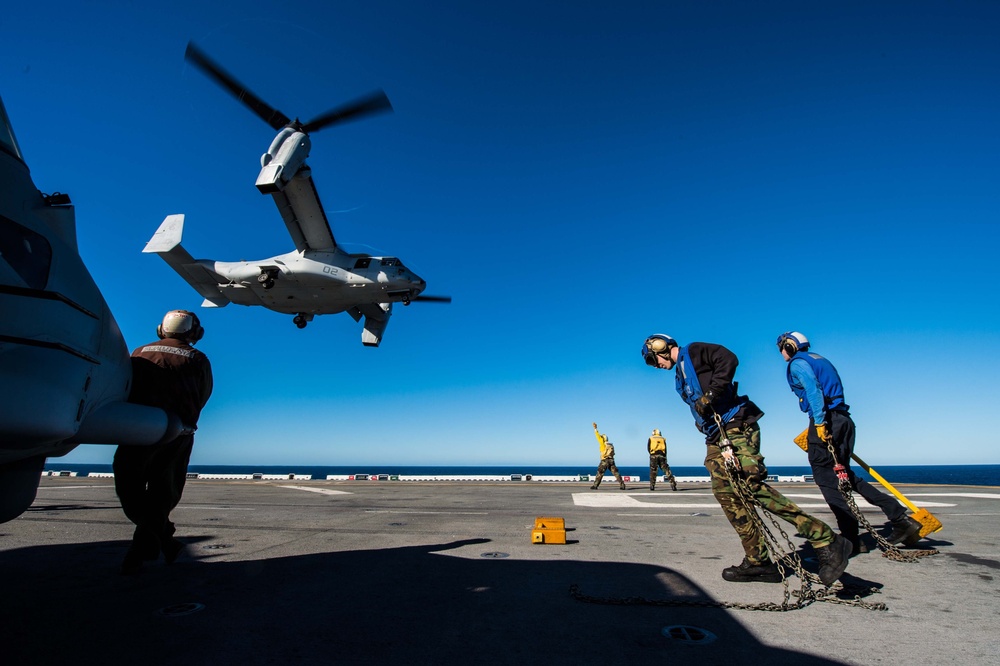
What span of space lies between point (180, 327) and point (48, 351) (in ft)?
6.72

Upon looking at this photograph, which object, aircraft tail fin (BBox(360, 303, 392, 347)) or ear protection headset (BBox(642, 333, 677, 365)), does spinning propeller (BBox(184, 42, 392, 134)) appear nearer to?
aircraft tail fin (BBox(360, 303, 392, 347))

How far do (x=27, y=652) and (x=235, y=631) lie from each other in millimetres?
828

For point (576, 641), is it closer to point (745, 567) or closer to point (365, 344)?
point (745, 567)

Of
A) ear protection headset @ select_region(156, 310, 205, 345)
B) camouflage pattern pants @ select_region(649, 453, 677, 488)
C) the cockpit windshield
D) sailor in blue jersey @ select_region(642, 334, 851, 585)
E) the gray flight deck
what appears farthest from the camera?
camouflage pattern pants @ select_region(649, 453, 677, 488)

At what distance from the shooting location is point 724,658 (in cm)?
205

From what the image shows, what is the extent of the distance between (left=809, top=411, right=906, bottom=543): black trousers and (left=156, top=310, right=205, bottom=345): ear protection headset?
584 cm

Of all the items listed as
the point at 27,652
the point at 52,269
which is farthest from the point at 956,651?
the point at 52,269

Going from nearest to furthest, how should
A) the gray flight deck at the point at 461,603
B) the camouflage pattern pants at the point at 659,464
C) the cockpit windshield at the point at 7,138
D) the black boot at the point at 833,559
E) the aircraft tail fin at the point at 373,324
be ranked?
1. the gray flight deck at the point at 461,603
2. the cockpit windshield at the point at 7,138
3. the black boot at the point at 833,559
4. the camouflage pattern pants at the point at 659,464
5. the aircraft tail fin at the point at 373,324

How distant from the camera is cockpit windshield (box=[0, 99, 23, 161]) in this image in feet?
8.91

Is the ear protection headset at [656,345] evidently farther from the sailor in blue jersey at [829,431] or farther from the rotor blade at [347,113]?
the rotor blade at [347,113]

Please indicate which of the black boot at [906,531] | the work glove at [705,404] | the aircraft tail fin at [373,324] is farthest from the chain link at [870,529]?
the aircraft tail fin at [373,324]

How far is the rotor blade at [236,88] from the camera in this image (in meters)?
16.6

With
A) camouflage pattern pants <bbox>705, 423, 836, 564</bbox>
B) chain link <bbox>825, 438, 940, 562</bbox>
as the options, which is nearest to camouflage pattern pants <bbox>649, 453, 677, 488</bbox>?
chain link <bbox>825, 438, 940, 562</bbox>

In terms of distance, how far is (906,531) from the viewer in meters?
4.40
